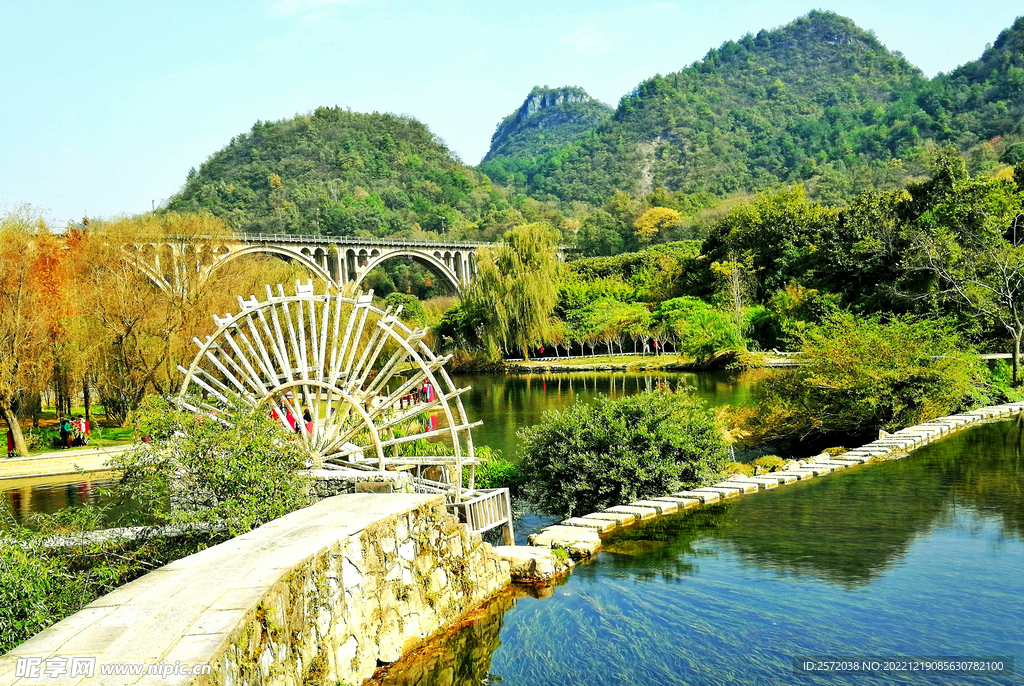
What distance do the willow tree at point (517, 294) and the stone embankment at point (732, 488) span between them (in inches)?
1173

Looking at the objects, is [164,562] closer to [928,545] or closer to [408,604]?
[408,604]

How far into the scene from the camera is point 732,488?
12375 millimetres

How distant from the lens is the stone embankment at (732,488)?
10094mm

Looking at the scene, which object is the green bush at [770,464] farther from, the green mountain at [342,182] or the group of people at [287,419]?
the green mountain at [342,182]

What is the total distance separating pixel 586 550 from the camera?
9750 millimetres

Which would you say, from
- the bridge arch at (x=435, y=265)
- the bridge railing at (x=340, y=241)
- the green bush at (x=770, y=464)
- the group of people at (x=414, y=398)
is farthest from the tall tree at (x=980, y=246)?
the bridge arch at (x=435, y=265)

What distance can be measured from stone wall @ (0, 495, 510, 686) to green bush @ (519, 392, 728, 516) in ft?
10.6

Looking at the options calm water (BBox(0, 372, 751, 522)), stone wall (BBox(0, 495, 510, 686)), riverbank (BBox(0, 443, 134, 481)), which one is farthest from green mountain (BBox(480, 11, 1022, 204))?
stone wall (BBox(0, 495, 510, 686))

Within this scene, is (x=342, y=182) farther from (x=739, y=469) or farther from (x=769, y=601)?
(x=769, y=601)

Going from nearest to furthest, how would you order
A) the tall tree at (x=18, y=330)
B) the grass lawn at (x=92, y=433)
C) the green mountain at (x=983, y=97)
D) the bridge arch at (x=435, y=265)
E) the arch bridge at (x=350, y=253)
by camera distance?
the tall tree at (x=18, y=330) → the grass lawn at (x=92, y=433) → the arch bridge at (x=350, y=253) → the bridge arch at (x=435, y=265) → the green mountain at (x=983, y=97)

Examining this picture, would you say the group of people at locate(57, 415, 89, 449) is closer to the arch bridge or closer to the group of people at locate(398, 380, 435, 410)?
the group of people at locate(398, 380, 435, 410)

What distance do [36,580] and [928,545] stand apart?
852cm

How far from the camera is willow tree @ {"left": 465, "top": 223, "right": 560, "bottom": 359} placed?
46125 millimetres

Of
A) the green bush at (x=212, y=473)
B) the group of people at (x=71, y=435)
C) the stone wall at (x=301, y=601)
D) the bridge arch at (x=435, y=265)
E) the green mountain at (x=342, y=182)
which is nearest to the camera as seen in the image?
the stone wall at (x=301, y=601)
